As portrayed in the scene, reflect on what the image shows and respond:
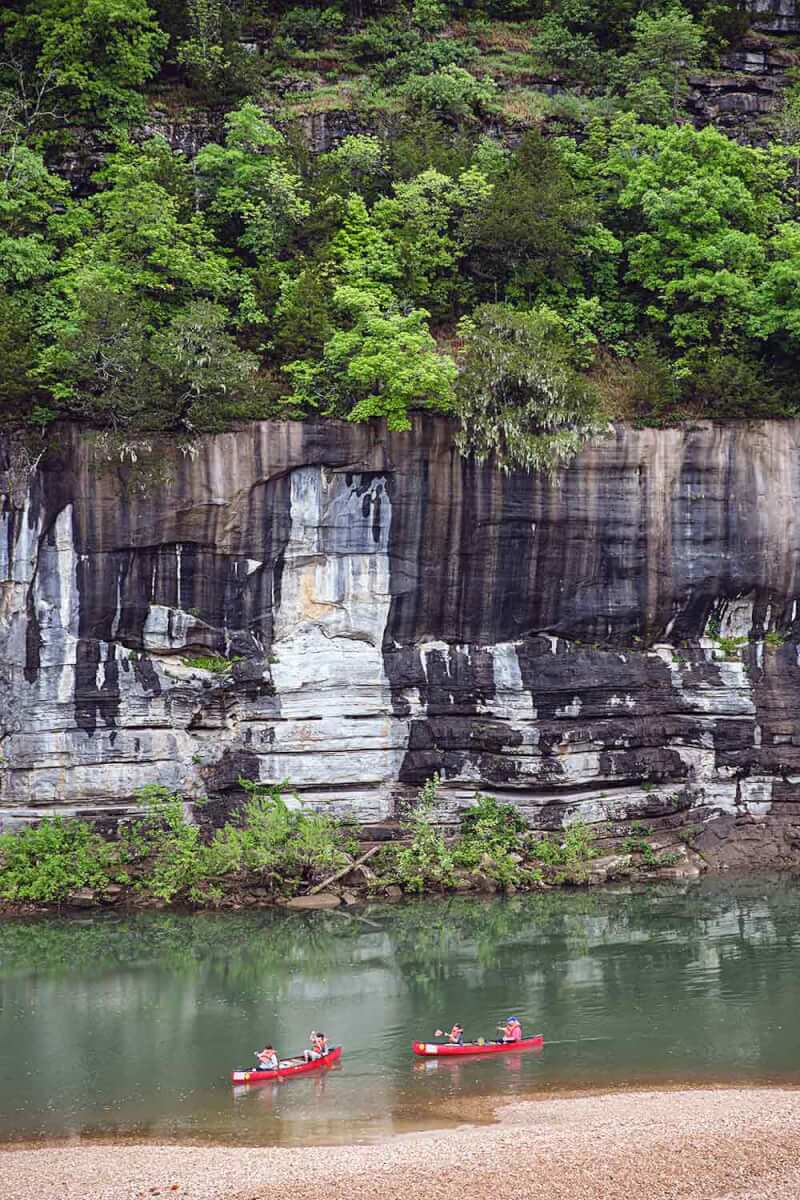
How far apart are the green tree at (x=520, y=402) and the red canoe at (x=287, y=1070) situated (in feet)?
45.0

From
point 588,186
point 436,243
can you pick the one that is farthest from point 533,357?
point 588,186

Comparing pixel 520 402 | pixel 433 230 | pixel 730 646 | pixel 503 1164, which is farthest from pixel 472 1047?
pixel 433 230

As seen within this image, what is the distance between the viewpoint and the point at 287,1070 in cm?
1495

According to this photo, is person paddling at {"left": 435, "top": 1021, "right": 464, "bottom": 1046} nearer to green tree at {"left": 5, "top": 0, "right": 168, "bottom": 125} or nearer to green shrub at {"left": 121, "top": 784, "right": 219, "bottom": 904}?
green shrub at {"left": 121, "top": 784, "right": 219, "bottom": 904}

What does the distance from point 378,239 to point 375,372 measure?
515cm

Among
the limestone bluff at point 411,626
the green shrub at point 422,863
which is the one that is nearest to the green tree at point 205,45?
the limestone bluff at point 411,626

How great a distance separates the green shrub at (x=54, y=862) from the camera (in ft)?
74.7

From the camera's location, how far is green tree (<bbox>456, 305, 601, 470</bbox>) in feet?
82.0

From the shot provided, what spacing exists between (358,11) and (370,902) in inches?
1146

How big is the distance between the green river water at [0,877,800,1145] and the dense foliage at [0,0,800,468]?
10183 millimetres

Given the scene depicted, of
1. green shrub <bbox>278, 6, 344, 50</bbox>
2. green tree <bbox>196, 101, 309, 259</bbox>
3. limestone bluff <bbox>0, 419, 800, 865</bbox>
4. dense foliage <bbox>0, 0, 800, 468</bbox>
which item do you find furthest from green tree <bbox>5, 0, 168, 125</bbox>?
limestone bluff <bbox>0, 419, 800, 865</bbox>

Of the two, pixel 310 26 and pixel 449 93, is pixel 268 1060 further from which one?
pixel 310 26

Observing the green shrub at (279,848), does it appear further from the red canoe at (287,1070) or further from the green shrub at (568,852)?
the red canoe at (287,1070)

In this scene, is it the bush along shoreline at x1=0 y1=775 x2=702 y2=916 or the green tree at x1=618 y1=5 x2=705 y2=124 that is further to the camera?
the green tree at x1=618 y1=5 x2=705 y2=124
